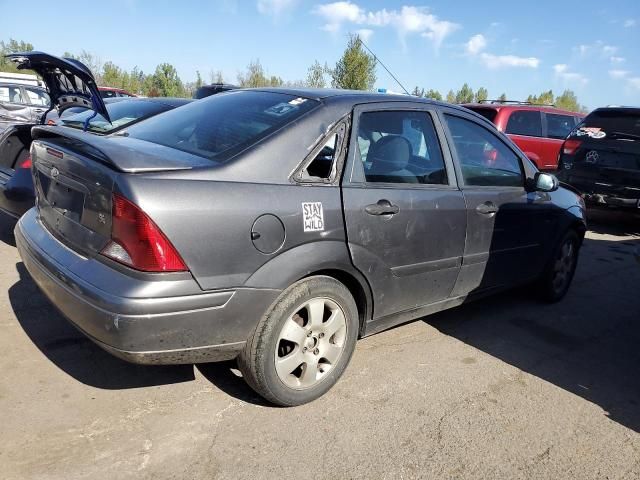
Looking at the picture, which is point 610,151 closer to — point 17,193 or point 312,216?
point 312,216

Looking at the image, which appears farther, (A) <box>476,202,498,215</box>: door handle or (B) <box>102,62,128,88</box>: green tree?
(B) <box>102,62,128,88</box>: green tree

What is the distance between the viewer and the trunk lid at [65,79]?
371 cm

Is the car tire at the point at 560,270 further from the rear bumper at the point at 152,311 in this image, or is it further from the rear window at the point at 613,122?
the rear window at the point at 613,122

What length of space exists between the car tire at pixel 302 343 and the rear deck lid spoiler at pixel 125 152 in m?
0.82

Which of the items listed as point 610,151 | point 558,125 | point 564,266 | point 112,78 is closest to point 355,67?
point 558,125

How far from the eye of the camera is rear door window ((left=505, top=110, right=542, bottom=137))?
10.1 m

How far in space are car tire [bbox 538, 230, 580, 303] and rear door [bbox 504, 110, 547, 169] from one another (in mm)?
5680

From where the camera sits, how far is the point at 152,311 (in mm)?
2209

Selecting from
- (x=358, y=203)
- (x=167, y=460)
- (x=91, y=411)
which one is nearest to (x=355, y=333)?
(x=358, y=203)

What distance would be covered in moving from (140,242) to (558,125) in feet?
35.0

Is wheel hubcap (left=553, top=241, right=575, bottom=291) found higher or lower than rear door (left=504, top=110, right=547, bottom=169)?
lower

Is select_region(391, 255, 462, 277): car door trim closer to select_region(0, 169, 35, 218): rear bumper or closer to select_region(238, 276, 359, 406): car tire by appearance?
select_region(238, 276, 359, 406): car tire

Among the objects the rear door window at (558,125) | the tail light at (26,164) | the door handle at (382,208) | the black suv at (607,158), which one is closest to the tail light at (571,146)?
the black suv at (607,158)

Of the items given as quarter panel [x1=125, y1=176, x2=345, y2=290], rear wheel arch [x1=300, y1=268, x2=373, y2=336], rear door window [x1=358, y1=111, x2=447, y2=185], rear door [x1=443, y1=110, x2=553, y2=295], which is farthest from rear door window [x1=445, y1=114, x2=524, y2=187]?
quarter panel [x1=125, y1=176, x2=345, y2=290]
